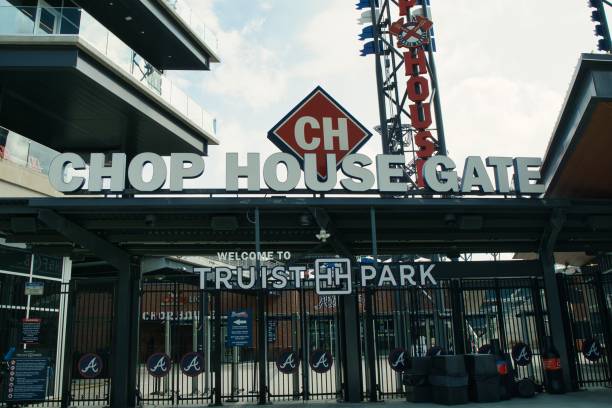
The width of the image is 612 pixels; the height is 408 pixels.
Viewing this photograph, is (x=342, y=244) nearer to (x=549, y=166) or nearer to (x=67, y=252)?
(x=549, y=166)

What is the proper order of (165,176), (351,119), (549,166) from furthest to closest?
(351,119) → (549,166) → (165,176)

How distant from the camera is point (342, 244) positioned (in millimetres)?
15688

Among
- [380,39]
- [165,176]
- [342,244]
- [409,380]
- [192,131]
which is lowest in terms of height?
[409,380]

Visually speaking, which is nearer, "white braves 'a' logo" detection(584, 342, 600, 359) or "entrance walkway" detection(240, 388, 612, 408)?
"entrance walkway" detection(240, 388, 612, 408)

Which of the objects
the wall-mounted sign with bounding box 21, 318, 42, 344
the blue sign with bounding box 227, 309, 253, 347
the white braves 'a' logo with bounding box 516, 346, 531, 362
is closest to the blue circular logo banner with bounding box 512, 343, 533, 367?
the white braves 'a' logo with bounding box 516, 346, 531, 362

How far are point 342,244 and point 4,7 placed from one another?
44.8 feet

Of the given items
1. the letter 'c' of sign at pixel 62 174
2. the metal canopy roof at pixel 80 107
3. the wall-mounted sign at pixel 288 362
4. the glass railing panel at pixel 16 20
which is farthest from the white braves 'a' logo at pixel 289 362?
the glass railing panel at pixel 16 20

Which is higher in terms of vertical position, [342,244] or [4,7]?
[4,7]

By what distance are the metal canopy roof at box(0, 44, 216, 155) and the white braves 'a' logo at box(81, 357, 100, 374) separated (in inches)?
391

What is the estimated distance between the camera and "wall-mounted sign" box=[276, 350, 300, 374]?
14.5 m

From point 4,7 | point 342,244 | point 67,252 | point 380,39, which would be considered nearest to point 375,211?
point 342,244

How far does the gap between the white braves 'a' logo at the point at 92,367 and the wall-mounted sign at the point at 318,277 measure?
12.5ft

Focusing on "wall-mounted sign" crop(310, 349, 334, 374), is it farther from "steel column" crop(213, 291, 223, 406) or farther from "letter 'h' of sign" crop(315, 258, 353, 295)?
"letter 'h' of sign" crop(315, 258, 353, 295)

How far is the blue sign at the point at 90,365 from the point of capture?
13820 millimetres
